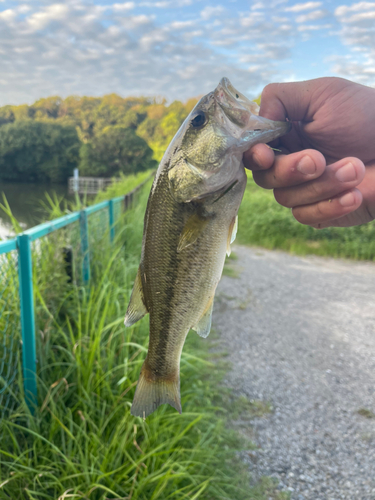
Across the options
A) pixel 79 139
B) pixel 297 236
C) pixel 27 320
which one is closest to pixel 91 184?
pixel 79 139

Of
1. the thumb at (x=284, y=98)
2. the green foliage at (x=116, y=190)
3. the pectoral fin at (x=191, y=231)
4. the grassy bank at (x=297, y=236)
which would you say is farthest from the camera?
the grassy bank at (x=297, y=236)

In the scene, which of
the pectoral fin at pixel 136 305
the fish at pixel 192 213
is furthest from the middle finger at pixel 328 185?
the pectoral fin at pixel 136 305

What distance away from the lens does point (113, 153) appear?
25.9 metres

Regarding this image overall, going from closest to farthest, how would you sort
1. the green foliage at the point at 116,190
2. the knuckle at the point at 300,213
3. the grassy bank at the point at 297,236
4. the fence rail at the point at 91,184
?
1. the knuckle at the point at 300,213
2. the green foliage at the point at 116,190
3. the grassy bank at the point at 297,236
4. the fence rail at the point at 91,184

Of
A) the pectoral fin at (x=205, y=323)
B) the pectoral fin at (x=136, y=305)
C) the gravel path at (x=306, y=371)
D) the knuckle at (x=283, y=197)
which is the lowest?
the gravel path at (x=306, y=371)

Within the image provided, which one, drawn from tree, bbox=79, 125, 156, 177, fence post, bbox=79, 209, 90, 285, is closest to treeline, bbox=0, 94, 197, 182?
tree, bbox=79, 125, 156, 177

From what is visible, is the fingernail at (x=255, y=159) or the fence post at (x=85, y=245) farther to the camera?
the fence post at (x=85, y=245)

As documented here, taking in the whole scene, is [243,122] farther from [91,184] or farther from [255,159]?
[91,184]

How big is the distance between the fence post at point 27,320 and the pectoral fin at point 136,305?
1.55 metres

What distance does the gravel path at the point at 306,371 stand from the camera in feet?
10.3

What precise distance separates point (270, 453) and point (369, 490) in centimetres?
79

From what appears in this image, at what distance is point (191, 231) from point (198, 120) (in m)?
0.35

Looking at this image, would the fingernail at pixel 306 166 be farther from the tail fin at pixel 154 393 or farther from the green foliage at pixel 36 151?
the green foliage at pixel 36 151

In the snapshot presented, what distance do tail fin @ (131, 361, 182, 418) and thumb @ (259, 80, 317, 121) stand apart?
3.34ft
